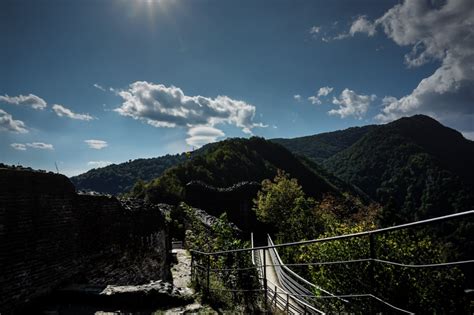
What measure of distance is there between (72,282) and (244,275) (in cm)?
415

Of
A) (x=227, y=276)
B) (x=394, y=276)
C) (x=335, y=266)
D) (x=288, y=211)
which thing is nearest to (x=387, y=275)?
(x=394, y=276)

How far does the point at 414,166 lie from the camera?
102250 millimetres

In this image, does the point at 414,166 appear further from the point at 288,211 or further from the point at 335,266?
the point at 335,266

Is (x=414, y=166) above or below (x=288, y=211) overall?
above

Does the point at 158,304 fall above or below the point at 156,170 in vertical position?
below

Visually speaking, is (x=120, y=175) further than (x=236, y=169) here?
Yes

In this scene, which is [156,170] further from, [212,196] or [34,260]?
[34,260]

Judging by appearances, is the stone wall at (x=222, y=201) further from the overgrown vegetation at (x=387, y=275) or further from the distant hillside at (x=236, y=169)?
the overgrown vegetation at (x=387, y=275)

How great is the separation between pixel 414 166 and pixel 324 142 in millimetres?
72547

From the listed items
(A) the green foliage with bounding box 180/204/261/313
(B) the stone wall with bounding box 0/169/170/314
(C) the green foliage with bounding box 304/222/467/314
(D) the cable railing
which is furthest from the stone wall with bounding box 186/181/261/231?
(B) the stone wall with bounding box 0/169/170/314

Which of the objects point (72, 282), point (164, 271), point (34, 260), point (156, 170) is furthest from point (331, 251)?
point (156, 170)

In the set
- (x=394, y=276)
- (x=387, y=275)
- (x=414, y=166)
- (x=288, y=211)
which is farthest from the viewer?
(x=414, y=166)

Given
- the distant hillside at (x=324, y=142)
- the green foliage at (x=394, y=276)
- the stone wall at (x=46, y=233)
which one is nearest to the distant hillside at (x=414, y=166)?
the distant hillside at (x=324, y=142)

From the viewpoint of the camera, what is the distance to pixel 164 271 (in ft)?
33.8
